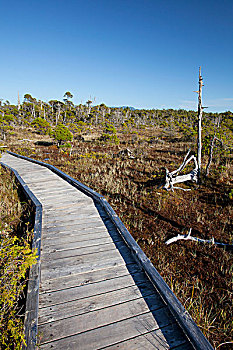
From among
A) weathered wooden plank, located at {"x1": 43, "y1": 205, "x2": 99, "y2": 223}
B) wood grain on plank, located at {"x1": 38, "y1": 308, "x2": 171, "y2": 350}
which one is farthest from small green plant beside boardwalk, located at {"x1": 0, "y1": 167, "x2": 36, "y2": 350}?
weathered wooden plank, located at {"x1": 43, "y1": 205, "x2": 99, "y2": 223}

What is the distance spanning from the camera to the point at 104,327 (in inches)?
92.4

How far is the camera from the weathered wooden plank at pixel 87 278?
2920 millimetres

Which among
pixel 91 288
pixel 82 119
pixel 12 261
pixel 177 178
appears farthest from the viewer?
pixel 82 119

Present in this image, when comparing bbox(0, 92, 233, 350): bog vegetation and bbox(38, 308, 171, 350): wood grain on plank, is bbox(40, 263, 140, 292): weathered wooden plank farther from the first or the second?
bbox(0, 92, 233, 350): bog vegetation

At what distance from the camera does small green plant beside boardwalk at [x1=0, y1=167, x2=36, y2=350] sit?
198 cm

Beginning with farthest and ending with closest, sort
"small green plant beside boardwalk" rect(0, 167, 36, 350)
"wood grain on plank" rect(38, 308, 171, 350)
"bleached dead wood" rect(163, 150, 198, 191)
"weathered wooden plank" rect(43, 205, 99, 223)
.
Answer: "bleached dead wood" rect(163, 150, 198, 191), "weathered wooden plank" rect(43, 205, 99, 223), "wood grain on plank" rect(38, 308, 171, 350), "small green plant beside boardwalk" rect(0, 167, 36, 350)

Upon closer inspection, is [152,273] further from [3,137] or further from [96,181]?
[3,137]

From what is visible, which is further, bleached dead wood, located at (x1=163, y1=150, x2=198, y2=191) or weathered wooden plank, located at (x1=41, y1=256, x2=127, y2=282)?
bleached dead wood, located at (x1=163, y1=150, x2=198, y2=191)

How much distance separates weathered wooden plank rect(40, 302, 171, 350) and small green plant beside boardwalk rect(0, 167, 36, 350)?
402 millimetres

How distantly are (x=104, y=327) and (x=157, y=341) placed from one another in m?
0.62

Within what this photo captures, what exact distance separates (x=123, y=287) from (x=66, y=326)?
3.05 ft

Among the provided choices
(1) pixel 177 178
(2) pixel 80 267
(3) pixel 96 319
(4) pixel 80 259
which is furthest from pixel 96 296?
(1) pixel 177 178

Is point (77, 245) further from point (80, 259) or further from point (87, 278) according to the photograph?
point (87, 278)

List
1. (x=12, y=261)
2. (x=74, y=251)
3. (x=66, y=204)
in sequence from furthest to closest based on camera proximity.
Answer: (x=66, y=204), (x=74, y=251), (x=12, y=261)
